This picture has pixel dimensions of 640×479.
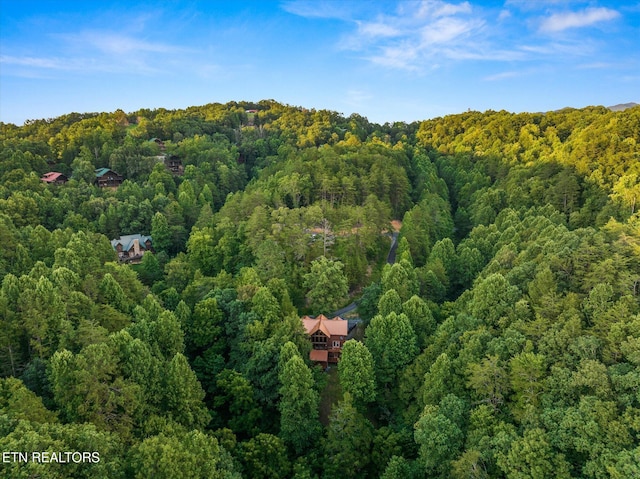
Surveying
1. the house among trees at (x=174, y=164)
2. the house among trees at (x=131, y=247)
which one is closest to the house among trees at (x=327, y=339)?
the house among trees at (x=131, y=247)

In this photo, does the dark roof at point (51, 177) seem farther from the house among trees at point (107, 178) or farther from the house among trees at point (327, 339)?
the house among trees at point (327, 339)

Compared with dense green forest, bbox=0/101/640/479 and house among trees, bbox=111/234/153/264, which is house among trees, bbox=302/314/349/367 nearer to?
dense green forest, bbox=0/101/640/479

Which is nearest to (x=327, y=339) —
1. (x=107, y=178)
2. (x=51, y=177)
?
(x=107, y=178)

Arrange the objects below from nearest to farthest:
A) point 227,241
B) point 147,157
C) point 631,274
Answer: point 631,274
point 227,241
point 147,157

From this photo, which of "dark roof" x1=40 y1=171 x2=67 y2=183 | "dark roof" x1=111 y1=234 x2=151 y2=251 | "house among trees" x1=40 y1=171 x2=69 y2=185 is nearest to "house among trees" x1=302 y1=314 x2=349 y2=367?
"dark roof" x1=111 y1=234 x2=151 y2=251

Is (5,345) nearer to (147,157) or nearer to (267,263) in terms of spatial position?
(267,263)

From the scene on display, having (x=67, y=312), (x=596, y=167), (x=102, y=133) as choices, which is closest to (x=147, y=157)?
(x=102, y=133)
